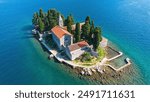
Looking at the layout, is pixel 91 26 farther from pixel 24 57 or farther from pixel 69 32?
pixel 24 57

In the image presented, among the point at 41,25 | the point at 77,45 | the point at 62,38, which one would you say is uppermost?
the point at 41,25

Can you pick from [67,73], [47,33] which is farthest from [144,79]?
[47,33]

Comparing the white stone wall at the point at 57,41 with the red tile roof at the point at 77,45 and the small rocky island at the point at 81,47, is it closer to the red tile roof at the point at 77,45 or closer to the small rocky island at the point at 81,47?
the small rocky island at the point at 81,47

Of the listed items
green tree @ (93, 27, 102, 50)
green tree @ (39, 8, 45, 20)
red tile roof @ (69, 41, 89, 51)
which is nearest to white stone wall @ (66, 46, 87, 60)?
red tile roof @ (69, 41, 89, 51)

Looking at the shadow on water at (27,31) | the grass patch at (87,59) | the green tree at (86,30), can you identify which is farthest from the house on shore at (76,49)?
the shadow on water at (27,31)

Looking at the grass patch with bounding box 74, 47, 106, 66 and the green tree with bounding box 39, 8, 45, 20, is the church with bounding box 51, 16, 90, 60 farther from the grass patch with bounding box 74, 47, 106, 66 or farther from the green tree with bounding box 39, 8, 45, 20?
the green tree with bounding box 39, 8, 45, 20

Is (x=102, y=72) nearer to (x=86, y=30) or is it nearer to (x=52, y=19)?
(x=86, y=30)

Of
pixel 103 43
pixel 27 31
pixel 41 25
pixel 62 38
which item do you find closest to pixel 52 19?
pixel 41 25
